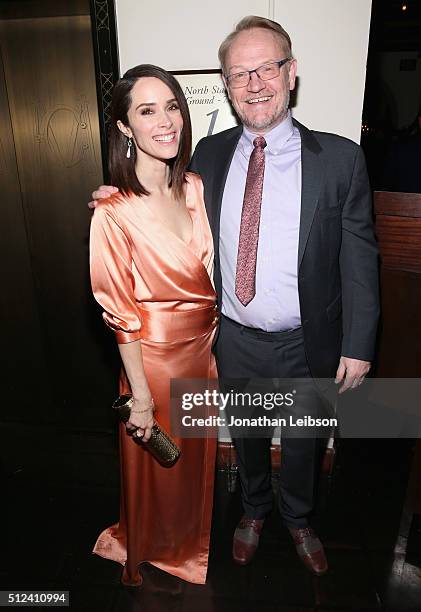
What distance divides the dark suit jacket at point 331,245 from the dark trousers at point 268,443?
0.10 metres

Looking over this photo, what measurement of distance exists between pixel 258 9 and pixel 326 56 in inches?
13.5

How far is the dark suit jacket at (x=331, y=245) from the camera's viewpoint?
1.59m

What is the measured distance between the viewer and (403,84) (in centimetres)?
708

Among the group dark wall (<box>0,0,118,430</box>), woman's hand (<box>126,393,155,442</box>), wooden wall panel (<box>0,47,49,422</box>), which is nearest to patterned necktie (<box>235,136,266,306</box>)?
woman's hand (<box>126,393,155,442</box>)

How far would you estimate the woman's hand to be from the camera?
1.61 metres

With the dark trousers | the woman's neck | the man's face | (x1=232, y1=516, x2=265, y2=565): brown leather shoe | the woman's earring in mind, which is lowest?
(x1=232, y1=516, x2=265, y2=565): brown leather shoe

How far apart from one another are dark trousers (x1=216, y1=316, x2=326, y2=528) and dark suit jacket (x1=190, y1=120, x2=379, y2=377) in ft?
0.33

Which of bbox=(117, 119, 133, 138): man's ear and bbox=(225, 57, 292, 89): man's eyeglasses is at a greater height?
bbox=(225, 57, 292, 89): man's eyeglasses

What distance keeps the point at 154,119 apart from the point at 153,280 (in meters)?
0.53

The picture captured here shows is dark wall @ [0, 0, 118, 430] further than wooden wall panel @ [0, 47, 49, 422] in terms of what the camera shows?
No

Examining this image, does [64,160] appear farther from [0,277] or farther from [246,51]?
[246,51]

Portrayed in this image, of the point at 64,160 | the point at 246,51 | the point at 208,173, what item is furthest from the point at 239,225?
the point at 64,160

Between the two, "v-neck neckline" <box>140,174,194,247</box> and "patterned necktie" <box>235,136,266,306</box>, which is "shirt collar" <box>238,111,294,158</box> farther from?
"v-neck neckline" <box>140,174,194,247</box>

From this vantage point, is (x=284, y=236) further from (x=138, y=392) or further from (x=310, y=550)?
(x=310, y=550)
